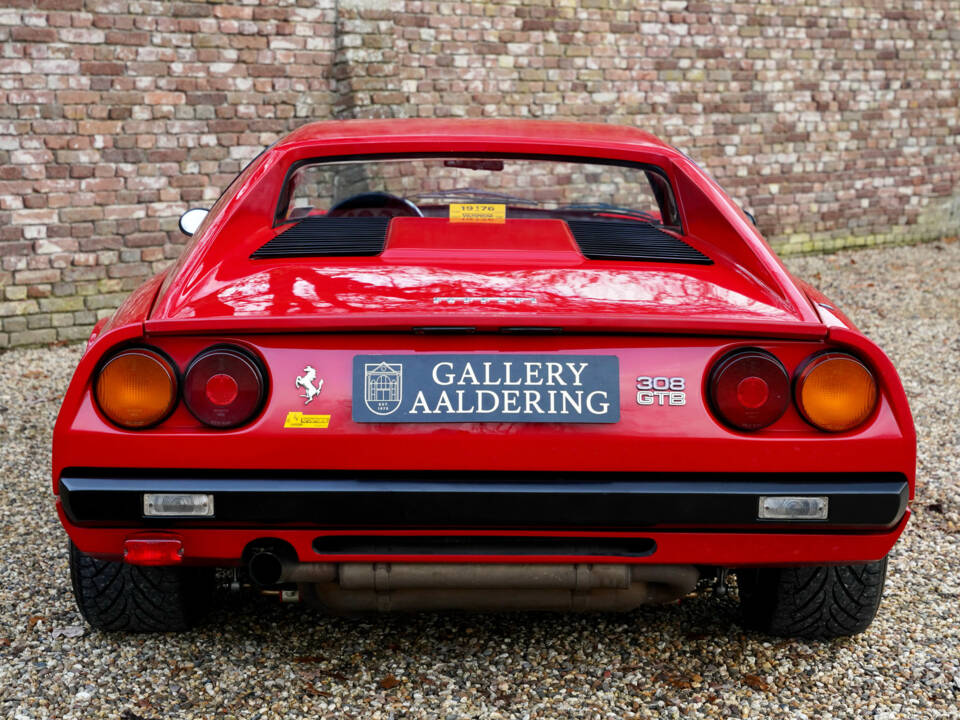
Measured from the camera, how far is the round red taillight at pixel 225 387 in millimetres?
1997

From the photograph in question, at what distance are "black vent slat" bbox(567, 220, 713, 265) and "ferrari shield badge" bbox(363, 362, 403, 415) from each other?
2.29ft

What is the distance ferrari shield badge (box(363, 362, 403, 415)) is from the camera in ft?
6.49

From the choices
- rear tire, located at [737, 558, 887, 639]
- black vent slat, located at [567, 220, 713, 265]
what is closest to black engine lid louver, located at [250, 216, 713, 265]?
black vent slat, located at [567, 220, 713, 265]

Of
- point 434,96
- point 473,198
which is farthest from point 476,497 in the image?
point 434,96

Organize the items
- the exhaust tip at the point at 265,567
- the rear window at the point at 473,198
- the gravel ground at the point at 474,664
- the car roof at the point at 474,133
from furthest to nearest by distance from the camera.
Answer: the rear window at the point at 473,198
the car roof at the point at 474,133
the gravel ground at the point at 474,664
the exhaust tip at the point at 265,567

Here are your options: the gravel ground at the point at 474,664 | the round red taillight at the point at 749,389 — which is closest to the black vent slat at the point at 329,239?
the round red taillight at the point at 749,389

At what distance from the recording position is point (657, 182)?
3.22 meters

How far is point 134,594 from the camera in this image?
8.20 ft

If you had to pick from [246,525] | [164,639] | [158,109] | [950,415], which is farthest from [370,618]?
[158,109]

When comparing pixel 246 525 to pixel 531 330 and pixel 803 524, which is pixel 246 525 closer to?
pixel 531 330

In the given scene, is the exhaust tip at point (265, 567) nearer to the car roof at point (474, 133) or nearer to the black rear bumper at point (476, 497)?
the black rear bumper at point (476, 497)

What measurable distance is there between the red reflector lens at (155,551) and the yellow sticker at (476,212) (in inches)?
51.1

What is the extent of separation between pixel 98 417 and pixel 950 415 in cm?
479

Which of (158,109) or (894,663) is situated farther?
(158,109)
